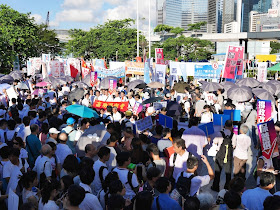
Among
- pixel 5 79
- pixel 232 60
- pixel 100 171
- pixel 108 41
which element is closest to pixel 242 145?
pixel 100 171

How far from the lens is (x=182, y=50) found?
55.4m

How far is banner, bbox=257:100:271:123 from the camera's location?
782 centimetres

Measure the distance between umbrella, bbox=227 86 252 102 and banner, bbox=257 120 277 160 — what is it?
16.1 ft

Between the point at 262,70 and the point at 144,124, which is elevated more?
the point at 262,70

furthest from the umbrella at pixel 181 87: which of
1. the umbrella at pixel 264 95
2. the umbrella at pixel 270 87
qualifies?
the umbrella at pixel 264 95

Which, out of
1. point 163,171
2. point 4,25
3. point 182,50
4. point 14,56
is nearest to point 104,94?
point 163,171

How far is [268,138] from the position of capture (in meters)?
5.13

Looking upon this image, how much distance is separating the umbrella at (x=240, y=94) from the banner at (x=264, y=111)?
6.63 ft

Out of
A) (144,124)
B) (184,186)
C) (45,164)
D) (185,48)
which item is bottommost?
(184,186)

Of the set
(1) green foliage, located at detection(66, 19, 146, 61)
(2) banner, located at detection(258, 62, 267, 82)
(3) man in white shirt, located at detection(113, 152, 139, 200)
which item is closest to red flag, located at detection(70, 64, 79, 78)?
(2) banner, located at detection(258, 62, 267, 82)

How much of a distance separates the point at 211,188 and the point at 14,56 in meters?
17.6

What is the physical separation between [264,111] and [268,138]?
117 inches

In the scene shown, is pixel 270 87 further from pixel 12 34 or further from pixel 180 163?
pixel 12 34

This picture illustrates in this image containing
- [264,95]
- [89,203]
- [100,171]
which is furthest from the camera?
[264,95]
